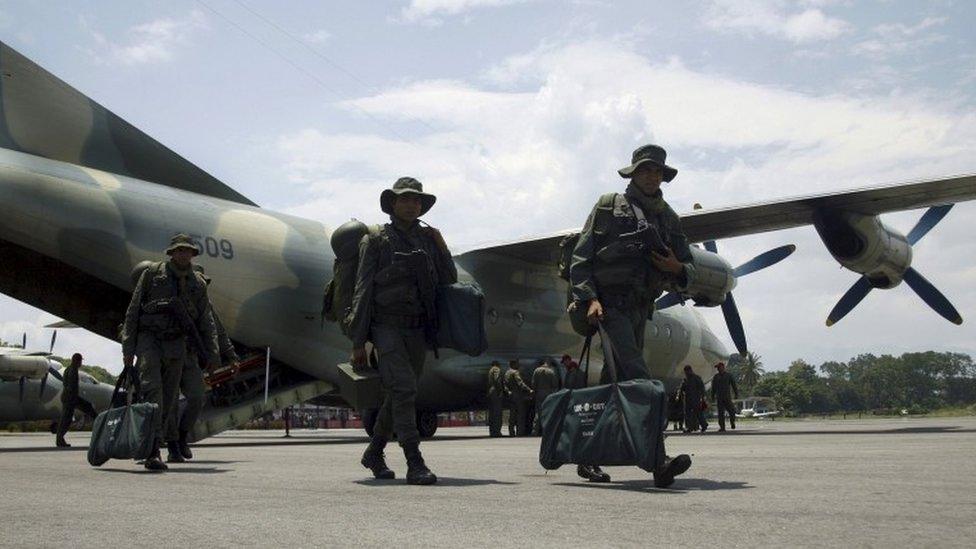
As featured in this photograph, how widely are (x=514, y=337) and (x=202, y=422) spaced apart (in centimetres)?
723

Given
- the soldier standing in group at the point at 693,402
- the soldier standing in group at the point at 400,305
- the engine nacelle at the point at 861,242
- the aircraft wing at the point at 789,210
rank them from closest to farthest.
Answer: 1. the soldier standing in group at the point at 400,305
2. the aircraft wing at the point at 789,210
3. the engine nacelle at the point at 861,242
4. the soldier standing in group at the point at 693,402

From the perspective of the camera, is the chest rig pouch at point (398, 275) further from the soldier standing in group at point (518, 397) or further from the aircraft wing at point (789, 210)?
the soldier standing in group at point (518, 397)

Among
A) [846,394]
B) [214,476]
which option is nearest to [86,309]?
[214,476]

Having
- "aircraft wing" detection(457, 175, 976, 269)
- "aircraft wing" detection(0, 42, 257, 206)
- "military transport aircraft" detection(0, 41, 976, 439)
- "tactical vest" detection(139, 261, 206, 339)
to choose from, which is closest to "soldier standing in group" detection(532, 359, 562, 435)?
"military transport aircraft" detection(0, 41, 976, 439)

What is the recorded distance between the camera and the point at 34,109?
516 inches

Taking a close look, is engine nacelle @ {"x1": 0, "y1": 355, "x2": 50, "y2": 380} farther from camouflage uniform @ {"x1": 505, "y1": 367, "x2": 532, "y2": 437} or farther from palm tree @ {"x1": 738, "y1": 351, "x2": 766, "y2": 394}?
palm tree @ {"x1": 738, "y1": 351, "x2": 766, "y2": 394}

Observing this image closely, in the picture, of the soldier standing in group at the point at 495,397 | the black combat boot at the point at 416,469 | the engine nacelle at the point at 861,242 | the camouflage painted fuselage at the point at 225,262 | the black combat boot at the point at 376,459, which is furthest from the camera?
the soldier standing in group at the point at 495,397

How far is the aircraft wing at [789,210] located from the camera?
15633 millimetres

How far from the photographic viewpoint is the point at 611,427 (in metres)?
6.00

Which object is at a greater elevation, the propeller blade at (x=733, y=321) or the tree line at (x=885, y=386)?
the tree line at (x=885, y=386)

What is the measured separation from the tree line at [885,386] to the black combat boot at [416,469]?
120634 mm

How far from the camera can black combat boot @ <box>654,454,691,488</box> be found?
5820 millimetres

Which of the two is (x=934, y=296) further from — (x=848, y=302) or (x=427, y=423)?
(x=427, y=423)

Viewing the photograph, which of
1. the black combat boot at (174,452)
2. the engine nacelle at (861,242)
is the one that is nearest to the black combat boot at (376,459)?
the black combat boot at (174,452)
